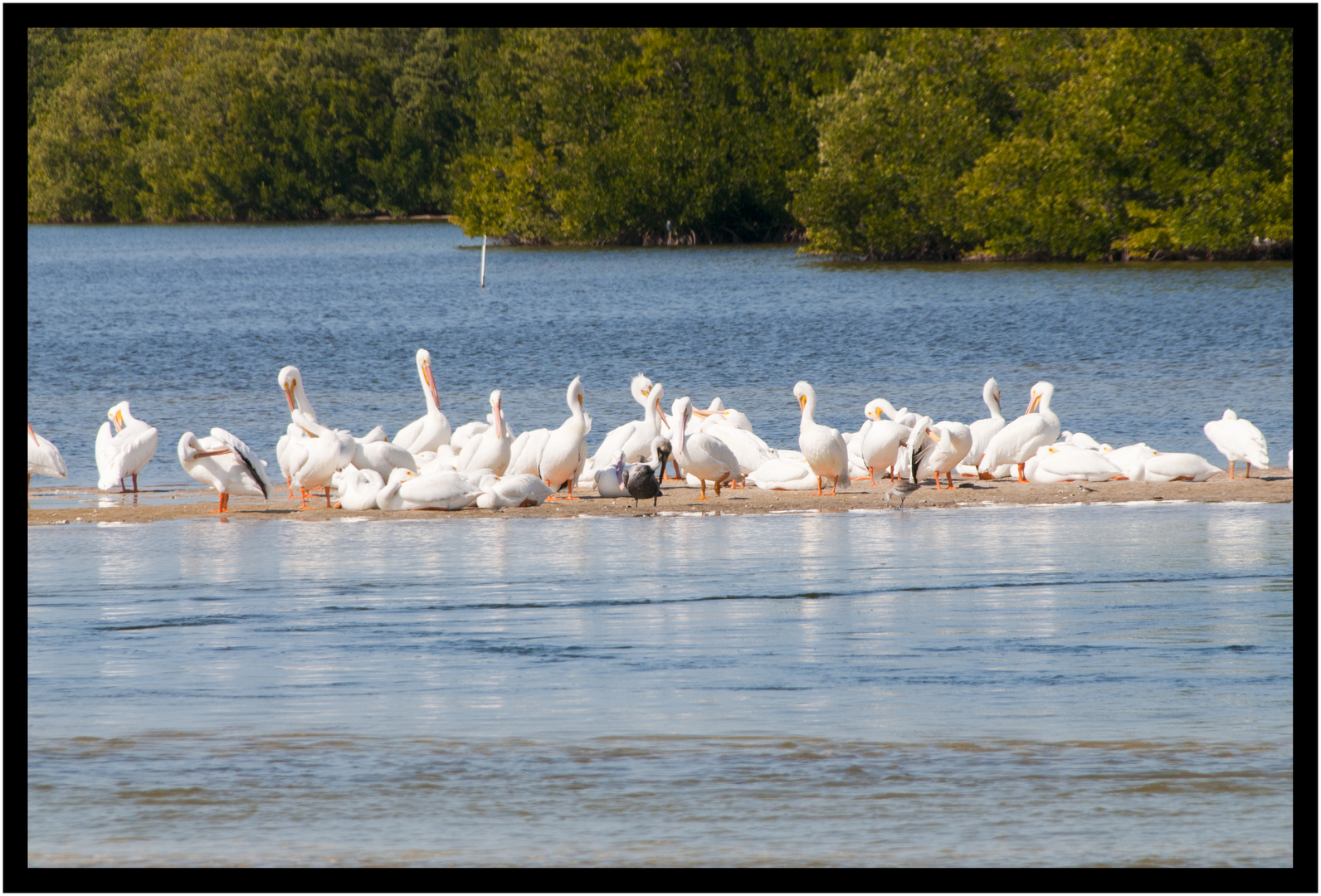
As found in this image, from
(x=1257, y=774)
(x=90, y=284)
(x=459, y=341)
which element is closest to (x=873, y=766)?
(x=1257, y=774)

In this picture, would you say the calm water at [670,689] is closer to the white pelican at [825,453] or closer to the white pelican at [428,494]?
the white pelican at [428,494]

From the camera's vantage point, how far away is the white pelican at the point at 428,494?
12.2m

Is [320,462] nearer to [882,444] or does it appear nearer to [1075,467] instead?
[882,444]

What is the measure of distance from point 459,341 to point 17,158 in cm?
2935

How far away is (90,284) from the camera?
189 feet

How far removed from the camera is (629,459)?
46.4ft

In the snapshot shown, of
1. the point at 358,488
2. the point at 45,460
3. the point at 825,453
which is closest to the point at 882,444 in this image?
the point at 825,453

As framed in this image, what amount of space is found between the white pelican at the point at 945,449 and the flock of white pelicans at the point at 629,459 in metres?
0.01

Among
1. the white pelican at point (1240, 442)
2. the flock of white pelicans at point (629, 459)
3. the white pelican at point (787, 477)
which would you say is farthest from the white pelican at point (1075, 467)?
the white pelican at point (787, 477)

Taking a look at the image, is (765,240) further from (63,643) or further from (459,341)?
(63,643)

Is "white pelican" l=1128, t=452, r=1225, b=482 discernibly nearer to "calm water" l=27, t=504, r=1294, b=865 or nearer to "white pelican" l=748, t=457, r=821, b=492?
"calm water" l=27, t=504, r=1294, b=865

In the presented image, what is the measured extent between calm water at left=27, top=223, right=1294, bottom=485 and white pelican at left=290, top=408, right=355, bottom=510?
10.8 ft

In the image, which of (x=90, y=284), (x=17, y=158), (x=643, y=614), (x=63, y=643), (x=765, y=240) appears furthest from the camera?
(x=765, y=240)

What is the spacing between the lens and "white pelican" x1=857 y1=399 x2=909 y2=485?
13242 mm
